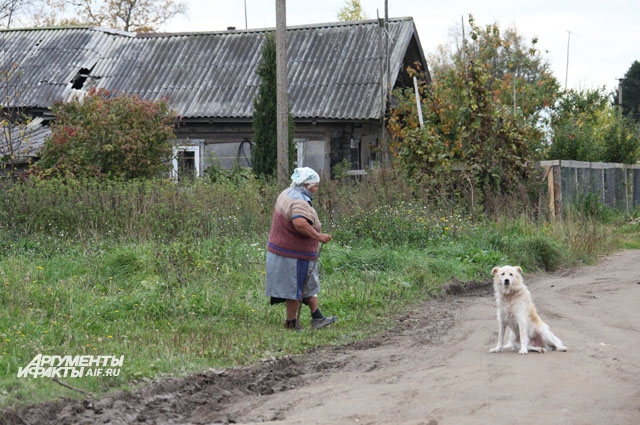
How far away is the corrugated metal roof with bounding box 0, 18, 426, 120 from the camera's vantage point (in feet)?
88.6

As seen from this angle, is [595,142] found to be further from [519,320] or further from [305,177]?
[519,320]

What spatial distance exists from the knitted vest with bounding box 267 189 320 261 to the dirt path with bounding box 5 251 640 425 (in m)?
1.33

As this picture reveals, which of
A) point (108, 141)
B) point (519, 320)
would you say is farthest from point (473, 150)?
point (519, 320)

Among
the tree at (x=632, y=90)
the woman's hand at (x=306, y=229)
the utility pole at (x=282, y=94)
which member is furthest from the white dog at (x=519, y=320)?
the tree at (x=632, y=90)

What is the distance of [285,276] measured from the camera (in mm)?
10203

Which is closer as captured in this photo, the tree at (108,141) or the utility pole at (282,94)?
the utility pole at (282,94)

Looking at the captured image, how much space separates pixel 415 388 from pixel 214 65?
77.3 feet

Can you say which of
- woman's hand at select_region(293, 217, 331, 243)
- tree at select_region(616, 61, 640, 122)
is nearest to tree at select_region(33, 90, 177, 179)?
woman's hand at select_region(293, 217, 331, 243)

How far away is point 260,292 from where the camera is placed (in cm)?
1185

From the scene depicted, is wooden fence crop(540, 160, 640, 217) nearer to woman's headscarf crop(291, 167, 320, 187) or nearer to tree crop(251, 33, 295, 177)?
tree crop(251, 33, 295, 177)

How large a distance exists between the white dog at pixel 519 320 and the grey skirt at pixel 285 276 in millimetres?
2414

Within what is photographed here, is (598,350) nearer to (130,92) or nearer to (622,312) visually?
(622,312)

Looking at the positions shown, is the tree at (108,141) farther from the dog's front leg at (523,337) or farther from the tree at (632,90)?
the tree at (632,90)

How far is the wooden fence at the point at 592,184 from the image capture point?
21.1m
